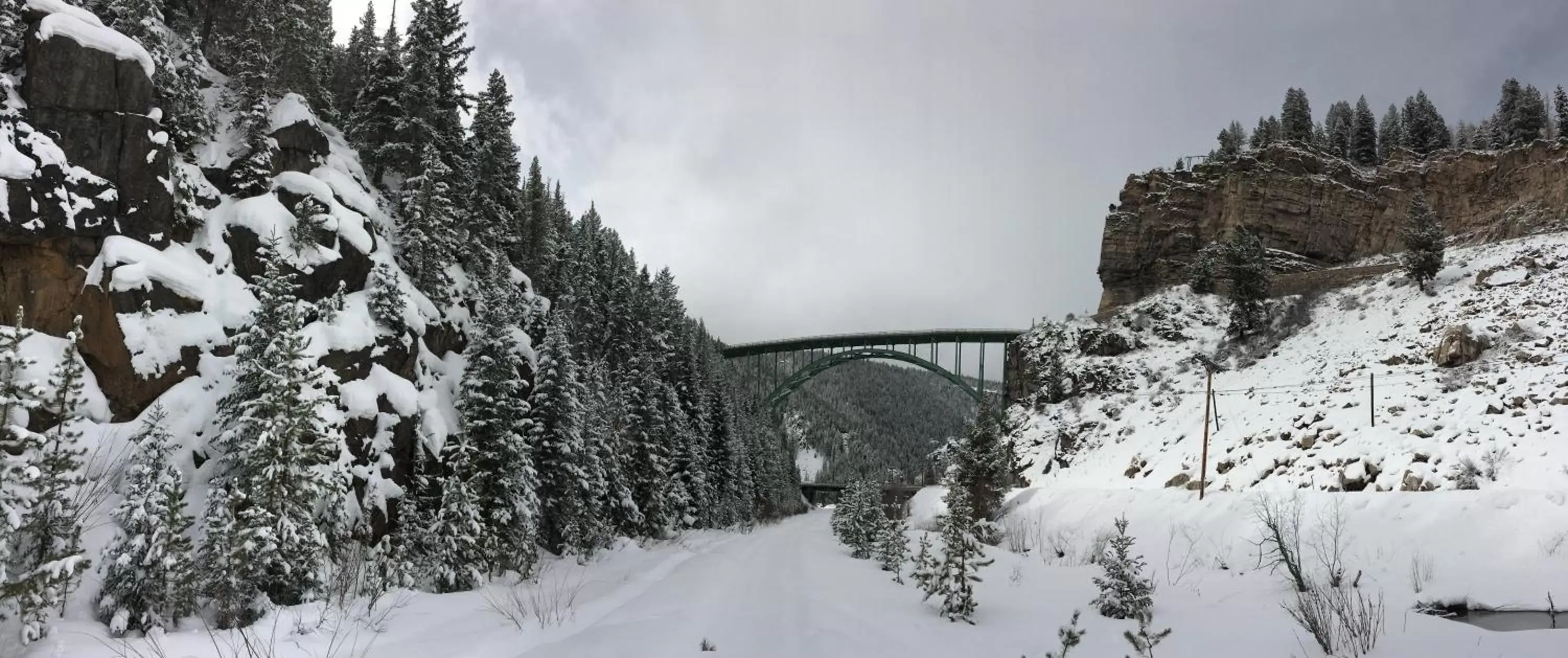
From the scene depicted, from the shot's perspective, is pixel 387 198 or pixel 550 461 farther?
pixel 387 198

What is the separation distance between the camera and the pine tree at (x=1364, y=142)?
223ft

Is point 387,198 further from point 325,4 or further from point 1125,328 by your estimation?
point 1125,328

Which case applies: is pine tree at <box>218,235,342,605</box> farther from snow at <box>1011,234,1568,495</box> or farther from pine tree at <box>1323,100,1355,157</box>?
pine tree at <box>1323,100,1355,157</box>

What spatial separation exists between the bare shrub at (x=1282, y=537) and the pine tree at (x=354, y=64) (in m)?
41.9

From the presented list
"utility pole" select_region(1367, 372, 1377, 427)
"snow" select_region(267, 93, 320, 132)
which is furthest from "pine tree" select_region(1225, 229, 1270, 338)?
"snow" select_region(267, 93, 320, 132)

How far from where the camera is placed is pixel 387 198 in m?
32.2

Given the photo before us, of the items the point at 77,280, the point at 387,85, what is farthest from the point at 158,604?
the point at 387,85

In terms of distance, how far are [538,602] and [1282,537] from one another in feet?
53.8

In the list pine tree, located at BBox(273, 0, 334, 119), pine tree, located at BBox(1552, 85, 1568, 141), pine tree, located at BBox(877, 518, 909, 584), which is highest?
pine tree, located at BBox(1552, 85, 1568, 141)

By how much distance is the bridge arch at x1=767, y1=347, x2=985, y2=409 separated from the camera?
276 feet

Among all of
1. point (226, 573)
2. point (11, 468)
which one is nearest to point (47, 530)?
point (11, 468)

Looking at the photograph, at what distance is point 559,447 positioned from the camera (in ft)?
82.7

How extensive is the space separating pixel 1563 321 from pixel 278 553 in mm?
43466

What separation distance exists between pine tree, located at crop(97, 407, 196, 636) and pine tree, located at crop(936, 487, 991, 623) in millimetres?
13168
